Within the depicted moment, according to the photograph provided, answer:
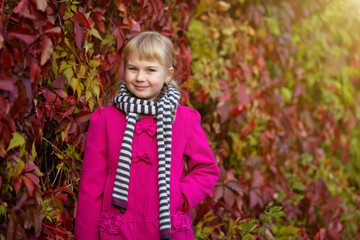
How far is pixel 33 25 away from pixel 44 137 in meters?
0.71

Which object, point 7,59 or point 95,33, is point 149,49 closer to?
point 95,33

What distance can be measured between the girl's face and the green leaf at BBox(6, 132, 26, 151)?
1.85 ft

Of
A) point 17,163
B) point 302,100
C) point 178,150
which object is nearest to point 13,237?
point 17,163

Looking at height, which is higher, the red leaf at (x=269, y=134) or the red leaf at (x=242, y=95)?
the red leaf at (x=242, y=95)

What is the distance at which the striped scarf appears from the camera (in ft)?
6.69

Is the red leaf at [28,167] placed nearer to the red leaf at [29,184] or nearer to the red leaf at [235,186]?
the red leaf at [29,184]

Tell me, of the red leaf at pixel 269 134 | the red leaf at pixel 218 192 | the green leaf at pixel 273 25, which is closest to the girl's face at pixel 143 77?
the red leaf at pixel 218 192

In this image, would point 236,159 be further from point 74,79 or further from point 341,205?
point 74,79

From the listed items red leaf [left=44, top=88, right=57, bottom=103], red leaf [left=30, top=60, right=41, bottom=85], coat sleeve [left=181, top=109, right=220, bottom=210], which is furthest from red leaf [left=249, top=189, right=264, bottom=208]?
red leaf [left=30, top=60, right=41, bottom=85]

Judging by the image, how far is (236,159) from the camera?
12.0ft

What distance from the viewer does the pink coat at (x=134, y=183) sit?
2074mm

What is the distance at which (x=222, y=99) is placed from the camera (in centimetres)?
340

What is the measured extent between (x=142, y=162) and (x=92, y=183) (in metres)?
0.25

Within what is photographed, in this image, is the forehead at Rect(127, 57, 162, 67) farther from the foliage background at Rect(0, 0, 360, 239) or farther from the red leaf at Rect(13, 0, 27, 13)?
the red leaf at Rect(13, 0, 27, 13)
